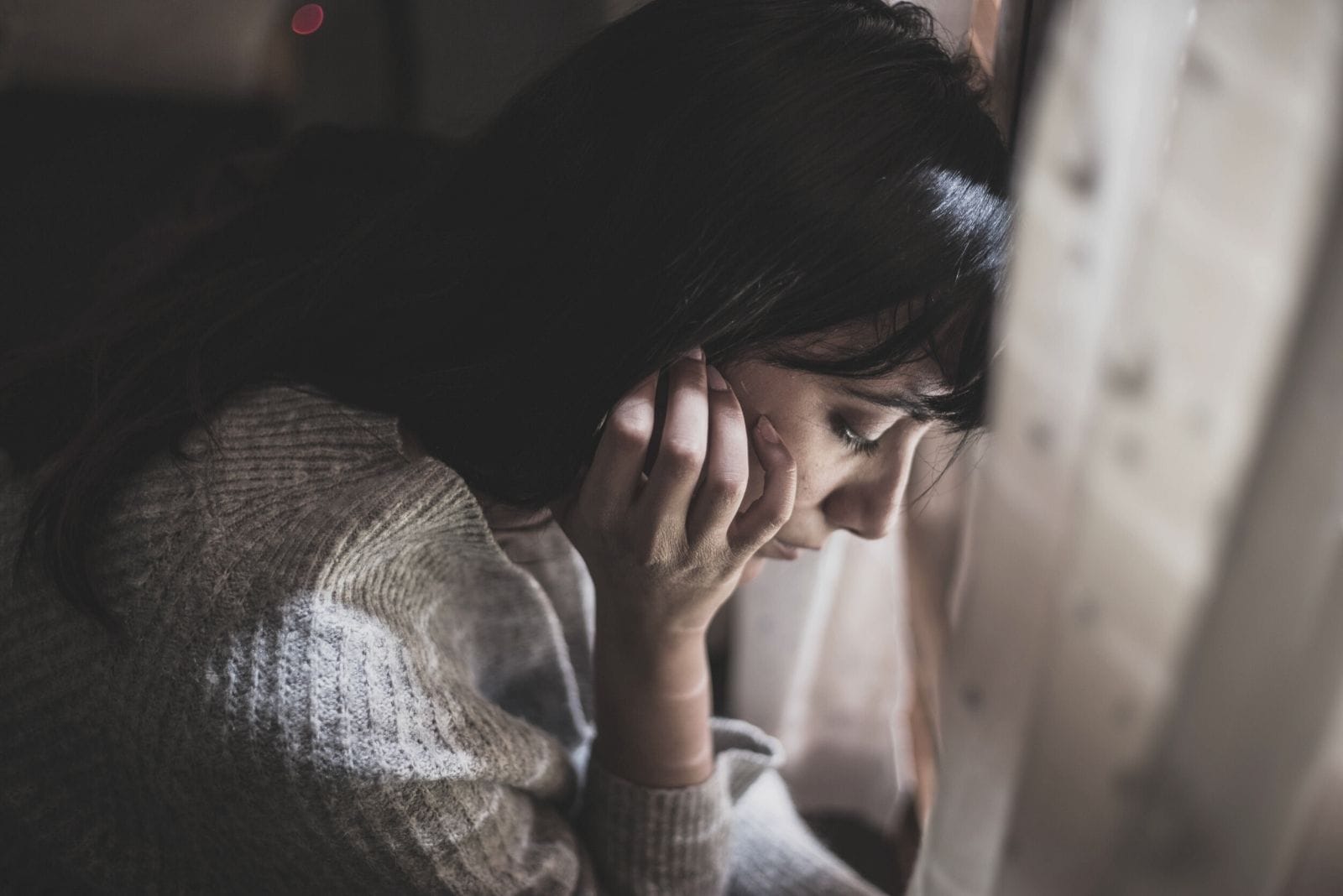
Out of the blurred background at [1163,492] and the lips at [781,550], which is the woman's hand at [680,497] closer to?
the lips at [781,550]

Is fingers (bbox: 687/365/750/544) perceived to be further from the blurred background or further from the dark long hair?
the blurred background

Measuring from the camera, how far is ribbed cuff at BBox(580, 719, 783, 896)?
2.55ft

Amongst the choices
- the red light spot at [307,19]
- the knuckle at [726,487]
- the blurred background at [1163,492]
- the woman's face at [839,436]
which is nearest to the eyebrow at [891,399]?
the woman's face at [839,436]

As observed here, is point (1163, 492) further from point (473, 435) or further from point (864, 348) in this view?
point (473, 435)

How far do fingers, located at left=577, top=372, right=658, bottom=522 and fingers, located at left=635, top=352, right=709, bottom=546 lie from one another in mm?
12

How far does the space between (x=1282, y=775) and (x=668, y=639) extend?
19.1 inches

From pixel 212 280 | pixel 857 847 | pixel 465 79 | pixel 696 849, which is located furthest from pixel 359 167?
pixel 857 847

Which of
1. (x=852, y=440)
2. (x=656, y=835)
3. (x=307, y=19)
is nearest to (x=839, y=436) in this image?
(x=852, y=440)

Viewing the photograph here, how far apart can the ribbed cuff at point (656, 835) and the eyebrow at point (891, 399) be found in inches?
14.6

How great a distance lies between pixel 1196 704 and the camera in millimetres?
312

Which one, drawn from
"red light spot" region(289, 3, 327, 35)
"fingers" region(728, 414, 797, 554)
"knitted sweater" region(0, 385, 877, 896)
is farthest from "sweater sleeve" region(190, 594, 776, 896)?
"red light spot" region(289, 3, 327, 35)

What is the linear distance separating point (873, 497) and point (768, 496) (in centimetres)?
12

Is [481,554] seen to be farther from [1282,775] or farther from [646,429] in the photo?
[1282,775]

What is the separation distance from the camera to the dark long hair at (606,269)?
0.61 m
